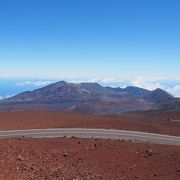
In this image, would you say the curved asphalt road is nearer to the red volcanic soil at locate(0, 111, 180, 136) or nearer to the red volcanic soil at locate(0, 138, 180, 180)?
the red volcanic soil at locate(0, 111, 180, 136)

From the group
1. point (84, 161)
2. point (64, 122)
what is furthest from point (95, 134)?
point (84, 161)

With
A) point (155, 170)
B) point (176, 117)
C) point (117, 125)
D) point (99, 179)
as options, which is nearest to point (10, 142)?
point (99, 179)

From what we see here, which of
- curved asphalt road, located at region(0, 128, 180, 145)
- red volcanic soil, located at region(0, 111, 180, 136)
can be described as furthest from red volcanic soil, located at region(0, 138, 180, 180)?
red volcanic soil, located at region(0, 111, 180, 136)

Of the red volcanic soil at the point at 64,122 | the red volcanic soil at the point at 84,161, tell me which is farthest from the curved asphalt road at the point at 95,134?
the red volcanic soil at the point at 84,161

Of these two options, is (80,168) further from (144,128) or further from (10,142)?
(144,128)

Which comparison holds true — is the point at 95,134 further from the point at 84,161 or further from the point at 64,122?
the point at 84,161
